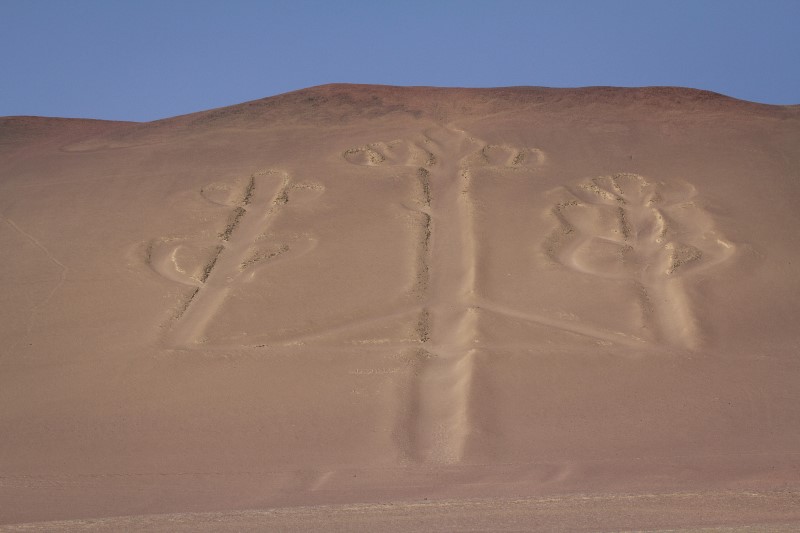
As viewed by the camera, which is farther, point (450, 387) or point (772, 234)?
point (772, 234)

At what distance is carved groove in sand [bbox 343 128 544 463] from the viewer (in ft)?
27.5

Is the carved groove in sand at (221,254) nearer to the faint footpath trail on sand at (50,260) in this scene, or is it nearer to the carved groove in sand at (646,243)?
the faint footpath trail on sand at (50,260)

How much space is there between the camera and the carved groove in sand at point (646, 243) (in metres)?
10.8

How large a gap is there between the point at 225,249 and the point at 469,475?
255 inches

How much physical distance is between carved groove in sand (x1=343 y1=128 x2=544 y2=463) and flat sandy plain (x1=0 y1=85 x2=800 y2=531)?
0.05 meters

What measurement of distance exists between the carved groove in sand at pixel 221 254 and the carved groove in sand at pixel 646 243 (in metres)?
3.91

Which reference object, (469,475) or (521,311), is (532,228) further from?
(469,475)

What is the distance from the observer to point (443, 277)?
1166 centimetres

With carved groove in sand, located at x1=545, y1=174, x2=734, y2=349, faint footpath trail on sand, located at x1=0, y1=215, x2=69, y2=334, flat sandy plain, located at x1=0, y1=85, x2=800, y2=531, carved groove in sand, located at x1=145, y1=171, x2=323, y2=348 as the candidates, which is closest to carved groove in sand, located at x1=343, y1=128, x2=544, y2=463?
flat sandy plain, located at x1=0, y1=85, x2=800, y2=531

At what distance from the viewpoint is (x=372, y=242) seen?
1254 cm

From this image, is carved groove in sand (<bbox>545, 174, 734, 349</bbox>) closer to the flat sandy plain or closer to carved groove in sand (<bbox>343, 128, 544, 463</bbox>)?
the flat sandy plain

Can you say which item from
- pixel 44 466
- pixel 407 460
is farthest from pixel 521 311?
pixel 44 466

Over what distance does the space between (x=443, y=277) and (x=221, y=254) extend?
3211 millimetres

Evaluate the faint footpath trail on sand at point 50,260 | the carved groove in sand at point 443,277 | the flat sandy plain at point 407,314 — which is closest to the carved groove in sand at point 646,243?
the flat sandy plain at point 407,314
